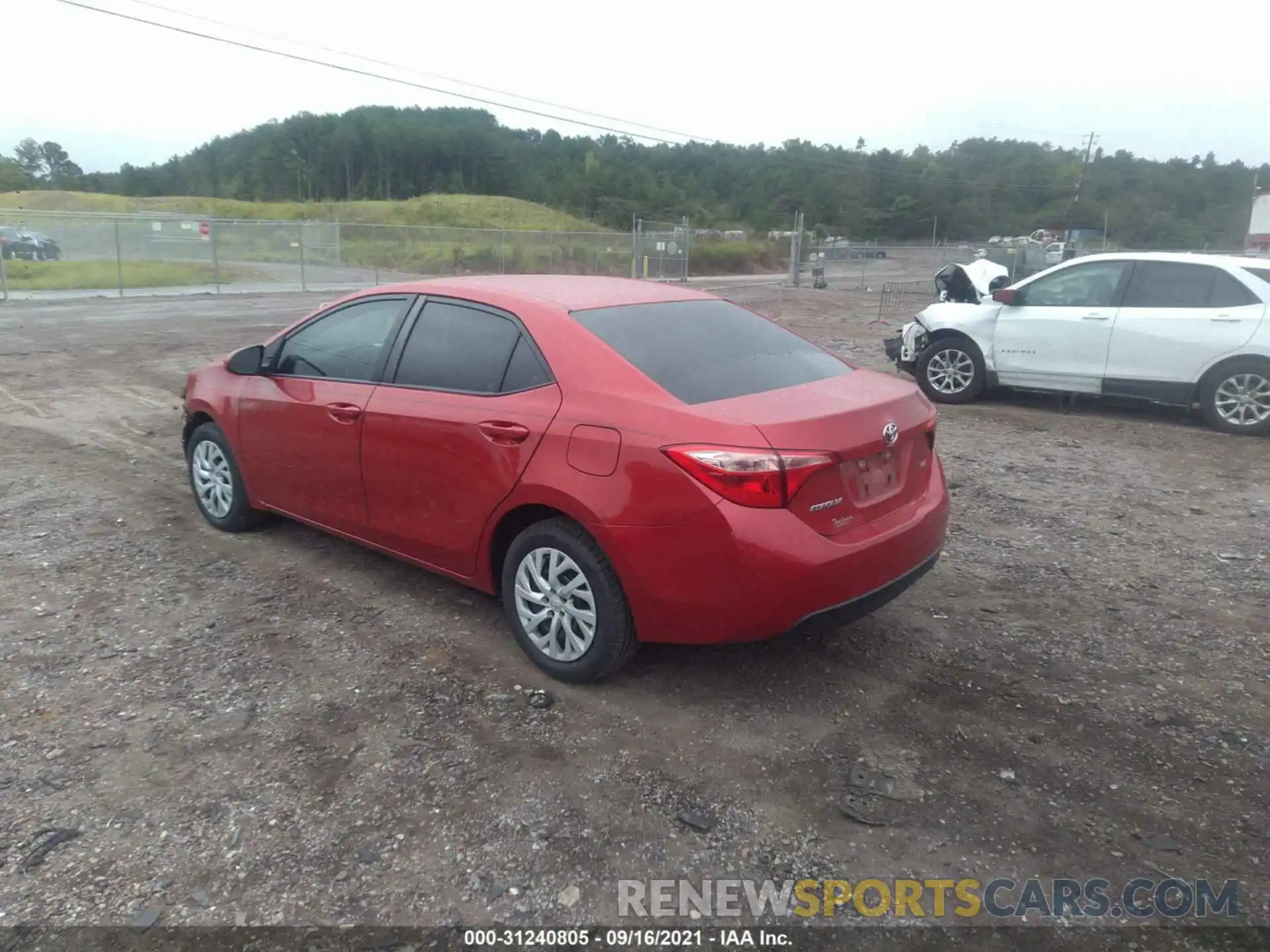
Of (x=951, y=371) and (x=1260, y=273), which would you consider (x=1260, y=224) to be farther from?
(x=951, y=371)

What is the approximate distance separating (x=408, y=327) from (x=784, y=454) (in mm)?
2105

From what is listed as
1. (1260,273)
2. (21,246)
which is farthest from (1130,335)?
(21,246)

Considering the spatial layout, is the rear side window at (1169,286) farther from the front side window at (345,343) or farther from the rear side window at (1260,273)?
the front side window at (345,343)

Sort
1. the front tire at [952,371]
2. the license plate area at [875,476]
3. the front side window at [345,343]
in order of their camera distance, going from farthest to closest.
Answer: the front tire at [952,371]
the front side window at [345,343]
the license plate area at [875,476]

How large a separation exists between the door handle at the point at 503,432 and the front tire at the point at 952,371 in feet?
23.6

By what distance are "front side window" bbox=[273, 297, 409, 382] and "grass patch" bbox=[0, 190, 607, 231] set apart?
5289 centimetres

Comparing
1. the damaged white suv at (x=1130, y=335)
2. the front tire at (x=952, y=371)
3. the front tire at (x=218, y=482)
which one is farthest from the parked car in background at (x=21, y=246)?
the damaged white suv at (x=1130, y=335)

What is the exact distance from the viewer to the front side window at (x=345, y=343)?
15.3ft

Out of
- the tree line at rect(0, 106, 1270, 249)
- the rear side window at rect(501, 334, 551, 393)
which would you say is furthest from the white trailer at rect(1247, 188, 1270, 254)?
the rear side window at rect(501, 334, 551, 393)

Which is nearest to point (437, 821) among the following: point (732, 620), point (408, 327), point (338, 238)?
point (732, 620)

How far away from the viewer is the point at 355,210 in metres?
64.8

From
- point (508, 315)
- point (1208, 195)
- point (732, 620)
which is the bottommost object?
point (732, 620)

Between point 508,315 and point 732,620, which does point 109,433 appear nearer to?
point 508,315

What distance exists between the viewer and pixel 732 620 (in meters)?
3.45
